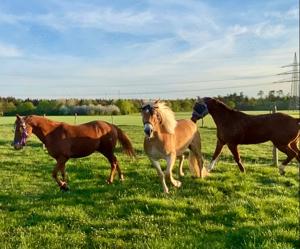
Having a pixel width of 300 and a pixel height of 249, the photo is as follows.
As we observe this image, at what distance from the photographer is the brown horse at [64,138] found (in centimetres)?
895

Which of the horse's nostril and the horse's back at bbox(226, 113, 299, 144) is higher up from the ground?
the horse's nostril

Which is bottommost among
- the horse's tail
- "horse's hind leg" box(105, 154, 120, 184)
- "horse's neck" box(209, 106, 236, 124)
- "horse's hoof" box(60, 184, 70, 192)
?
"horse's hoof" box(60, 184, 70, 192)

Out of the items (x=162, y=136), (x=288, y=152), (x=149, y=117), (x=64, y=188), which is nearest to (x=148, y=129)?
(x=149, y=117)

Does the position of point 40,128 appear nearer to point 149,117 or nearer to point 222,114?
point 149,117

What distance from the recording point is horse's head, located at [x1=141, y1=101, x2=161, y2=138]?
831cm

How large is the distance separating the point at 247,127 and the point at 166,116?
3.23m

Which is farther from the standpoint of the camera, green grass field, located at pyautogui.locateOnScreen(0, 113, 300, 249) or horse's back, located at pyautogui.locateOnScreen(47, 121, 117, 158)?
horse's back, located at pyautogui.locateOnScreen(47, 121, 117, 158)

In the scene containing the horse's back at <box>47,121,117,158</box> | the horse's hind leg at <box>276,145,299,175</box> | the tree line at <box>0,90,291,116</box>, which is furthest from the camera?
the tree line at <box>0,90,291,116</box>

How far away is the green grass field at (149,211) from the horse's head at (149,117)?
142cm

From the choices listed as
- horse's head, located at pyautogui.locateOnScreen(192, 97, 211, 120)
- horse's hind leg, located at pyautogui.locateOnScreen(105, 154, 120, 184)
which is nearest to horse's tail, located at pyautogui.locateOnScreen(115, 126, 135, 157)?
horse's hind leg, located at pyautogui.locateOnScreen(105, 154, 120, 184)

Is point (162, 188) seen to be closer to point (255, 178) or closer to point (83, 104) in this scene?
point (255, 178)

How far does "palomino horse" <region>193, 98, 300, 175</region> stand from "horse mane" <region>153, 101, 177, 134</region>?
2235mm

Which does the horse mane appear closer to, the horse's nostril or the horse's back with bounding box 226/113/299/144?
the horse's nostril

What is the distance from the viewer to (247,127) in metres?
11.3
